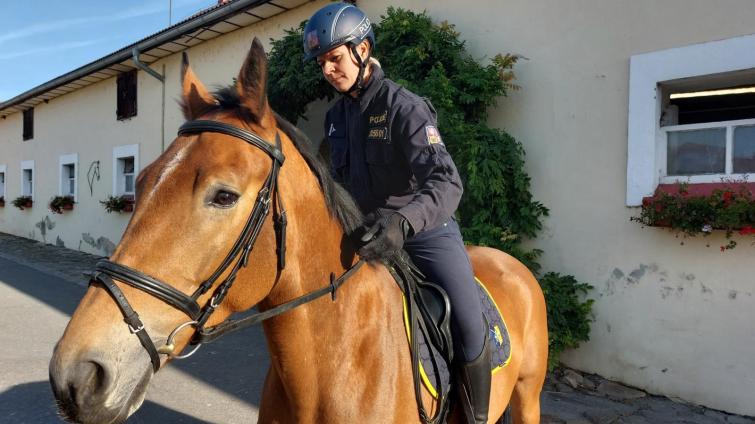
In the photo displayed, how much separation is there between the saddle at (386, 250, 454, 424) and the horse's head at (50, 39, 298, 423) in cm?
64

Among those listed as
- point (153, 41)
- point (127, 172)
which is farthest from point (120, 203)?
point (153, 41)

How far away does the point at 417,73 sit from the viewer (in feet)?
19.2

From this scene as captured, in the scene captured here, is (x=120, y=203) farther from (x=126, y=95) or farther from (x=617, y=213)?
(x=617, y=213)

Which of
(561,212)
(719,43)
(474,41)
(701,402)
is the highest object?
(474,41)

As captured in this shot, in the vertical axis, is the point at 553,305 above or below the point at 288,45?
below

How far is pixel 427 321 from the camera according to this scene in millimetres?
2016

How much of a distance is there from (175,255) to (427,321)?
1.08m

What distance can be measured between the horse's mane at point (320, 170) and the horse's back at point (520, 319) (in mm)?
1284

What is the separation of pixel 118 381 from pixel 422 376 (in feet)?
3.53

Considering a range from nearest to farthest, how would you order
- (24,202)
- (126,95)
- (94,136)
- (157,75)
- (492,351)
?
1. (492,351)
2. (157,75)
3. (126,95)
4. (94,136)
5. (24,202)

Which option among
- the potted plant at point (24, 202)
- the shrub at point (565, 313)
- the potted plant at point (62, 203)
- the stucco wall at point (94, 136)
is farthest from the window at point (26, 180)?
the shrub at point (565, 313)

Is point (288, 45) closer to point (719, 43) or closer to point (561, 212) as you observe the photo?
point (561, 212)

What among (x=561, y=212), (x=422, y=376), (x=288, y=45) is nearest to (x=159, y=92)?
(x=288, y=45)

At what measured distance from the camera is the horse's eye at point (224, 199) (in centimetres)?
131
